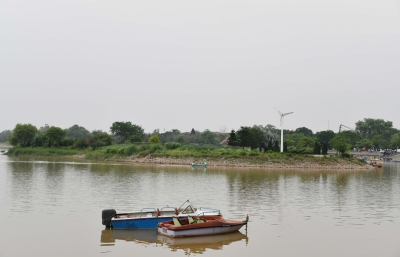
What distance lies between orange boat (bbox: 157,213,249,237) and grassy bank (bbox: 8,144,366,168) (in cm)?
5535

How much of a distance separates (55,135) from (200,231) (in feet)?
319

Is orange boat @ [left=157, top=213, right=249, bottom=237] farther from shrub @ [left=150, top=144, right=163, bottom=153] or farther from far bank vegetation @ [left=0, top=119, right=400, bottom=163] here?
shrub @ [left=150, top=144, right=163, bottom=153]

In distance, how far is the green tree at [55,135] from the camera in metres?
110

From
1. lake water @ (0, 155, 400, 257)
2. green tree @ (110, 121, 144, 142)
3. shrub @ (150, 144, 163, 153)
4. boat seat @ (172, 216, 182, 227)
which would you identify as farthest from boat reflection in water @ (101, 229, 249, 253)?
green tree @ (110, 121, 144, 142)

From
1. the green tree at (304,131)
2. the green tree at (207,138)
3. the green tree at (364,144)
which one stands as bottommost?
the green tree at (364,144)

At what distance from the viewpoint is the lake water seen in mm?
18297

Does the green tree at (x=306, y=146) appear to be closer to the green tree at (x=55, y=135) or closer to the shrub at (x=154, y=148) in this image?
the shrub at (x=154, y=148)

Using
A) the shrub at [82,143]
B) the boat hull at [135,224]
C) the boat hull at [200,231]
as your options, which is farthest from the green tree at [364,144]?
the boat hull at [135,224]

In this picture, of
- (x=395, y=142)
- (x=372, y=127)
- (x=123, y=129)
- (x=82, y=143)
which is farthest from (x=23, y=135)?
(x=372, y=127)

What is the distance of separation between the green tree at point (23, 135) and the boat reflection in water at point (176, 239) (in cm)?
10179

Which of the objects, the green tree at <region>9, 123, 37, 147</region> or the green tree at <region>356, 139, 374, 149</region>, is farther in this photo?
the green tree at <region>356, 139, 374, 149</region>

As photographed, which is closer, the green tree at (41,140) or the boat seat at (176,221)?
the boat seat at (176,221)

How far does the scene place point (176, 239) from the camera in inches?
781

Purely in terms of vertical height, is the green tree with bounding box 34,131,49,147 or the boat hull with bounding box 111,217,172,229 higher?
the green tree with bounding box 34,131,49,147
